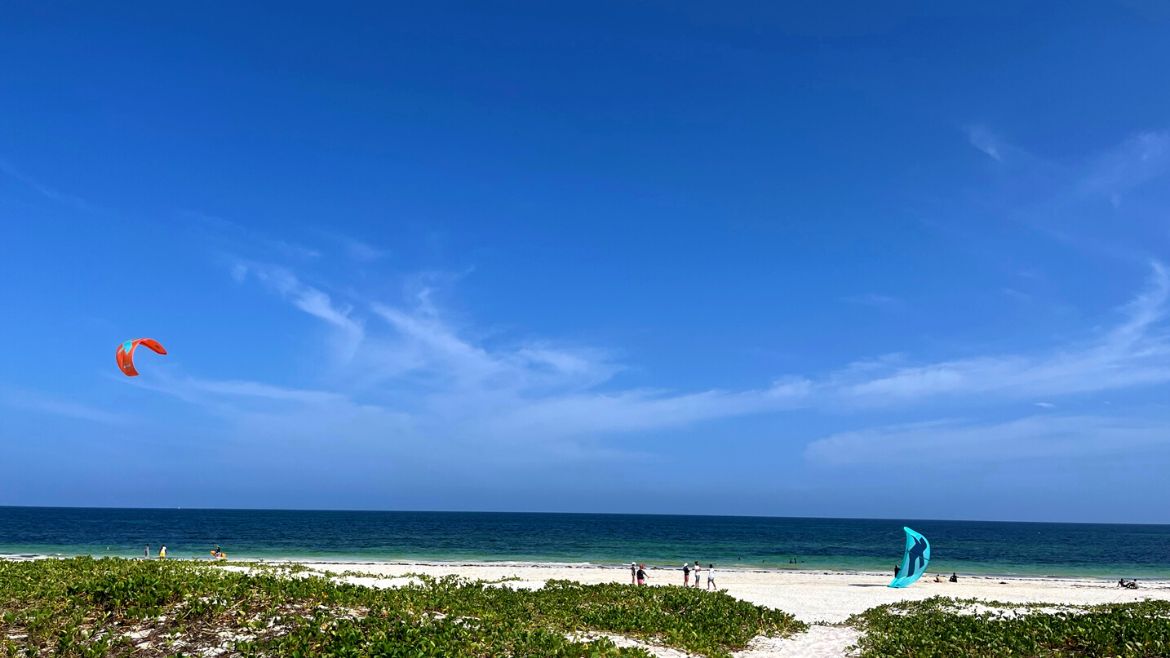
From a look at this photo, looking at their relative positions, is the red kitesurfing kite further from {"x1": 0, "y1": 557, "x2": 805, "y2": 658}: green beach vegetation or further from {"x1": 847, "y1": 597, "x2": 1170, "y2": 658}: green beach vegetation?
{"x1": 847, "y1": 597, "x2": 1170, "y2": 658}: green beach vegetation

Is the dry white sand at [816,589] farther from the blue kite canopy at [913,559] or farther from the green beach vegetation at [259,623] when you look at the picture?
the green beach vegetation at [259,623]

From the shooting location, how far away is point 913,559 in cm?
3831

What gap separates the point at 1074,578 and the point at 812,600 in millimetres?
37861

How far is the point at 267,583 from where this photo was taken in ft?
44.3

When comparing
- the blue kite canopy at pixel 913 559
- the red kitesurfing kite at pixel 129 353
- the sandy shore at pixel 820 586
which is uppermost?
the red kitesurfing kite at pixel 129 353

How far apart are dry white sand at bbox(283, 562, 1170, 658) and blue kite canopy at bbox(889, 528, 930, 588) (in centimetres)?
61

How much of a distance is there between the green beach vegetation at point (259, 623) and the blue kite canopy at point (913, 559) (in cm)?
2526

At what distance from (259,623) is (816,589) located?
32889mm

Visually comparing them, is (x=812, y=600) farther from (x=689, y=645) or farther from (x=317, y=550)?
(x=317, y=550)

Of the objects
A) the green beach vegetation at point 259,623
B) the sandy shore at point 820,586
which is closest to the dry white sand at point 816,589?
the sandy shore at point 820,586

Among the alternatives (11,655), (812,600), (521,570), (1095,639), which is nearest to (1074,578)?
→ (812,600)

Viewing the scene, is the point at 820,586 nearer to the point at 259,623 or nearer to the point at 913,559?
the point at 913,559

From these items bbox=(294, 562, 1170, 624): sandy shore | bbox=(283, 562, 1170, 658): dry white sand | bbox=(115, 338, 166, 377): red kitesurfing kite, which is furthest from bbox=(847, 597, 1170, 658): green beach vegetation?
bbox=(115, 338, 166, 377): red kitesurfing kite

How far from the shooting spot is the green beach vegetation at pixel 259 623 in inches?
433
